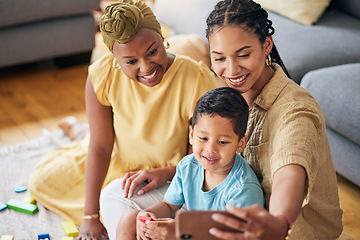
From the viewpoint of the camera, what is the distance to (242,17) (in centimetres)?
123

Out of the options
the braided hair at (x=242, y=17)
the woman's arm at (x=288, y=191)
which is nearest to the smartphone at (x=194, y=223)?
the woman's arm at (x=288, y=191)

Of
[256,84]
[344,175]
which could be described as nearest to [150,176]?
[256,84]

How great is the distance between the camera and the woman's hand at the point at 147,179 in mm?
1597

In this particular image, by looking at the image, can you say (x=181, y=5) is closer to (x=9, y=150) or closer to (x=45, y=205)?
(x=9, y=150)

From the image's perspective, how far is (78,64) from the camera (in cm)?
353

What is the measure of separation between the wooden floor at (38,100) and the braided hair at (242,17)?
3.56ft

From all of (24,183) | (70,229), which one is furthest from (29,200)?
(70,229)

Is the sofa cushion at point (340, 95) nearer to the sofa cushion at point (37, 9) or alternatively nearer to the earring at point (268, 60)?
the earring at point (268, 60)

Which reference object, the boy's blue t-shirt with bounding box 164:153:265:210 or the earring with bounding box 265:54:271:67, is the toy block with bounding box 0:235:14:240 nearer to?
the boy's blue t-shirt with bounding box 164:153:265:210

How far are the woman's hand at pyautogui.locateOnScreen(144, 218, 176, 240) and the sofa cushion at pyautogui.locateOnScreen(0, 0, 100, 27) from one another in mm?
2111

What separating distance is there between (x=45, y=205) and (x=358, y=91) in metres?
1.34

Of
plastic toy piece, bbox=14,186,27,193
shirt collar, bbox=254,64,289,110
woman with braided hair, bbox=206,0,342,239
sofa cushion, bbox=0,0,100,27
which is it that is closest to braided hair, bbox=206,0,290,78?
woman with braided hair, bbox=206,0,342,239

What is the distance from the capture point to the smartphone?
3.02ft

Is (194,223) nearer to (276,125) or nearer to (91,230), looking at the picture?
(276,125)
